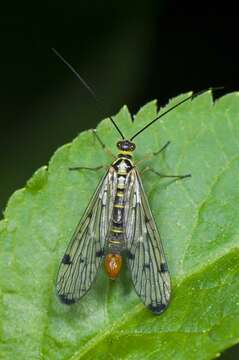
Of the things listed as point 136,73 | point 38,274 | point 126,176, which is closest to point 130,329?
point 38,274

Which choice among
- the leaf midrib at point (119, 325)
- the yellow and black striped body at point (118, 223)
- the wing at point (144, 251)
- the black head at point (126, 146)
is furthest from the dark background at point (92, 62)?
the leaf midrib at point (119, 325)

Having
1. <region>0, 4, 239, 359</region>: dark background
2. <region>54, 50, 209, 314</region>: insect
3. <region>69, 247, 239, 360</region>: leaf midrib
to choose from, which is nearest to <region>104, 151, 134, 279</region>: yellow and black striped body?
<region>54, 50, 209, 314</region>: insect

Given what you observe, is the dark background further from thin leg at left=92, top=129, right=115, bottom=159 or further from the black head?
the black head

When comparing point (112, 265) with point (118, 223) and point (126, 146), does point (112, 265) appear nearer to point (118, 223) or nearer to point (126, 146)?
A: point (118, 223)

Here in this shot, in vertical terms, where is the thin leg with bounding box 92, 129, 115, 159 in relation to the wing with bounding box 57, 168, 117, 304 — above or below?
above

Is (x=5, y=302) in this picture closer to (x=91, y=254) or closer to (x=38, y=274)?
(x=38, y=274)

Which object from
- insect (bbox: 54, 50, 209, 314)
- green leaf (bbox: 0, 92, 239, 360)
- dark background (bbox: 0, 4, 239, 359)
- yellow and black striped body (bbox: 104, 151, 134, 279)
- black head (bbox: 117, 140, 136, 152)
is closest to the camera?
green leaf (bbox: 0, 92, 239, 360)

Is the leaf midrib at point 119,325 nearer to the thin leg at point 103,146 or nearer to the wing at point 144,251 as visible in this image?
the wing at point 144,251
